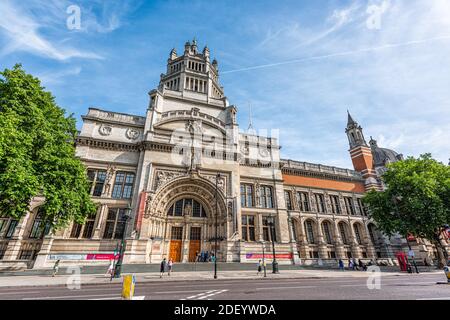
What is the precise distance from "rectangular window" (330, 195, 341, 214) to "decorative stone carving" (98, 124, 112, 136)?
1375 inches

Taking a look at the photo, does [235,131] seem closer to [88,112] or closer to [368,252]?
[88,112]

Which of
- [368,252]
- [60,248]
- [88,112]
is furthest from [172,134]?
[368,252]

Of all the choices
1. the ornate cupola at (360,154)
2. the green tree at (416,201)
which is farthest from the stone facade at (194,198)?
the green tree at (416,201)

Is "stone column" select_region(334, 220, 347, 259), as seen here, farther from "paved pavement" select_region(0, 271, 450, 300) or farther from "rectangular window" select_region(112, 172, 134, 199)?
"rectangular window" select_region(112, 172, 134, 199)

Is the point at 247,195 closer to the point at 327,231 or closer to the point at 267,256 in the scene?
the point at 267,256

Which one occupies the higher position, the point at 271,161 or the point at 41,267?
the point at 271,161

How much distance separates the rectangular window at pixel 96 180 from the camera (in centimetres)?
2342

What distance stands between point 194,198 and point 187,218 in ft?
8.47

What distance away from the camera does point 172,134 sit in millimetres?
27562

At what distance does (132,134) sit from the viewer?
1070 inches

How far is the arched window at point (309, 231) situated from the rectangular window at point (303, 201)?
2024mm

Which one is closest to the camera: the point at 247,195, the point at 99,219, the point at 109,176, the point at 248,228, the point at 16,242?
the point at 16,242

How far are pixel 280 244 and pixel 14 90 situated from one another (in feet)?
94.6

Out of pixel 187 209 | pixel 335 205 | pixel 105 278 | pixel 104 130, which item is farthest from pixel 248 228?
pixel 104 130
